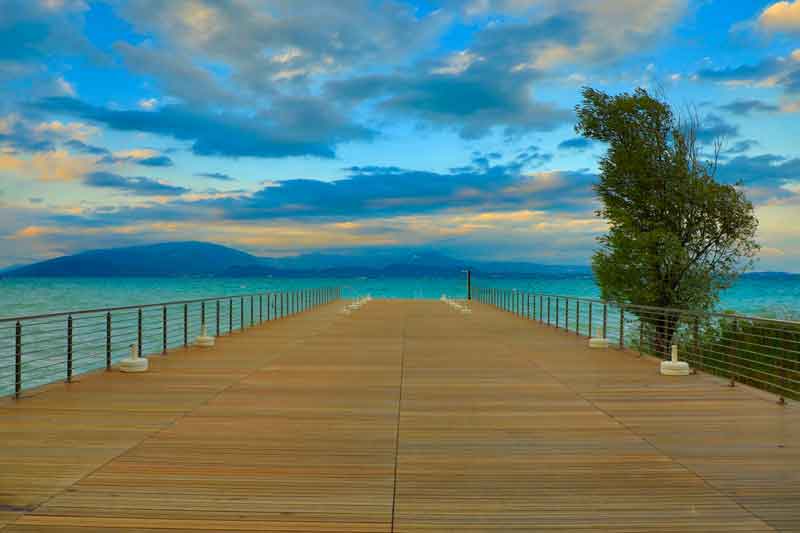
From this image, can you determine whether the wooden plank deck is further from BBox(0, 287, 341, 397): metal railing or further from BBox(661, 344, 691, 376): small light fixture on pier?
BBox(0, 287, 341, 397): metal railing

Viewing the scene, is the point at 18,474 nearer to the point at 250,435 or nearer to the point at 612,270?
the point at 250,435

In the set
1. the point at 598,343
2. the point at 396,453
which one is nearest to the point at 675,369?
the point at 598,343

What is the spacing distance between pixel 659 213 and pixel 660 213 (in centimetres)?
4

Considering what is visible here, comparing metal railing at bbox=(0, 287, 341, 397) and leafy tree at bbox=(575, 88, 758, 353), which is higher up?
leafy tree at bbox=(575, 88, 758, 353)

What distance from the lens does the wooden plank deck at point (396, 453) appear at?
3316 millimetres

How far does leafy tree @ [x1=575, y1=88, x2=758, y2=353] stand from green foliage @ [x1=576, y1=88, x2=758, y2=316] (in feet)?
0.09

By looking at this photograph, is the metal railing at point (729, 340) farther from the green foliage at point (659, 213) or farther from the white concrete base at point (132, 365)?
the white concrete base at point (132, 365)

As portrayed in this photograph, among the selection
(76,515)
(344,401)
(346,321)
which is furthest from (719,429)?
(346,321)

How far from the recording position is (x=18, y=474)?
12.9 ft

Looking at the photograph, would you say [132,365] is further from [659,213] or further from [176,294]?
[176,294]

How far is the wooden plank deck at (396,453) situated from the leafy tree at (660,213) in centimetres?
1118

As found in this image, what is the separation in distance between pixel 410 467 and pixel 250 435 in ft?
4.59

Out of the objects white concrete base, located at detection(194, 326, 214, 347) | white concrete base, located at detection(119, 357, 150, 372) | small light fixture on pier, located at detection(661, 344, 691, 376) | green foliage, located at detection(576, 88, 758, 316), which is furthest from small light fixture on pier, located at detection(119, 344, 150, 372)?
green foliage, located at detection(576, 88, 758, 316)

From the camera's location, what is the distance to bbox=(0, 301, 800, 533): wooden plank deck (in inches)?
131
